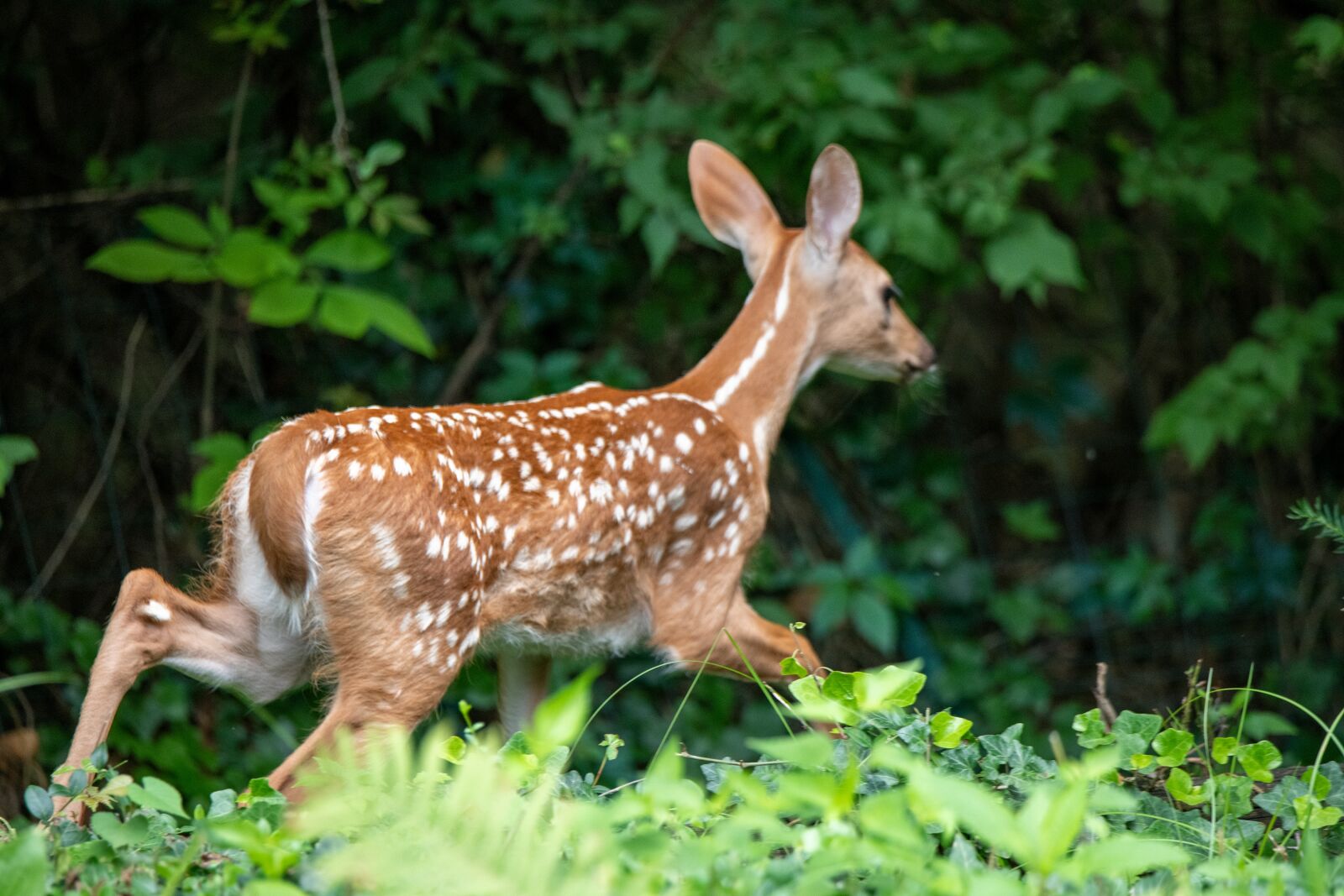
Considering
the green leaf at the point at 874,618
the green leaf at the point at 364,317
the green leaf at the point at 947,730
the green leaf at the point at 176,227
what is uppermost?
the green leaf at the point at 176,227

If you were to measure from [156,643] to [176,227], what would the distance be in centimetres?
173

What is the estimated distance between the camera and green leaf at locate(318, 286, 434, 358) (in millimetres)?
4145

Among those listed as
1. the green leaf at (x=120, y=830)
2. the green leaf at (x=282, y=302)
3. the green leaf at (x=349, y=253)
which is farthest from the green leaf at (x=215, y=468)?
the green leaf at (x=120, y=830)

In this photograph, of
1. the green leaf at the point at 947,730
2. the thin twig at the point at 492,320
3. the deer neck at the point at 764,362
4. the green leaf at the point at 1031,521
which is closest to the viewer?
the green leaf at the point at 947,730

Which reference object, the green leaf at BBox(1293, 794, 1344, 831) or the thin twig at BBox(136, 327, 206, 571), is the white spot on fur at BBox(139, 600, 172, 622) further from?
the green leaf at BBox(1293, 794, 1344, 831)

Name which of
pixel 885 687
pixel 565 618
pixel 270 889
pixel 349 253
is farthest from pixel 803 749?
pixel 349 253

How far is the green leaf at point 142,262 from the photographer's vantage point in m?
4.16

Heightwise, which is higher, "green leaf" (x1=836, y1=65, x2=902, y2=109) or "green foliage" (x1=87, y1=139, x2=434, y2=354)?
"green leaf" (x1=836, y1=65, x2=902, y2=109)

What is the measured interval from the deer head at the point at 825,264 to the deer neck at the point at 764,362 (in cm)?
1

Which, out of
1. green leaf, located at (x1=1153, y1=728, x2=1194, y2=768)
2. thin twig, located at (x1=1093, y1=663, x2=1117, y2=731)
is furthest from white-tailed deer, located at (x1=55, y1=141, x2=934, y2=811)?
green leaf, located at (x1=1153, y1=728, x2=1194, y2=768)

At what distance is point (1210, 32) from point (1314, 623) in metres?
2.55

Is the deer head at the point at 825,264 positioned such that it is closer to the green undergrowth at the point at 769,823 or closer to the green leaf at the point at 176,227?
the green leaf at the point at 176,227

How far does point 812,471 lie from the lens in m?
5.48

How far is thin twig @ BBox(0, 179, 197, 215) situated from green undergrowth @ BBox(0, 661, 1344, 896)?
2.99 m
